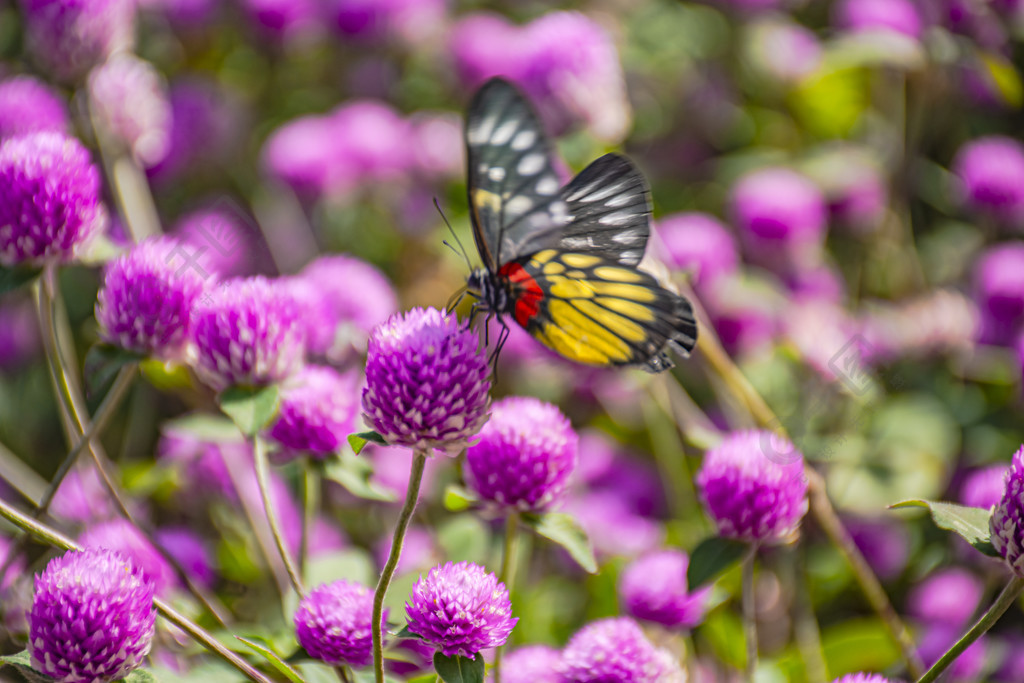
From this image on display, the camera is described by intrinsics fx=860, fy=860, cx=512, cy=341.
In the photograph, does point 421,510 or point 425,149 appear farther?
point 425,149

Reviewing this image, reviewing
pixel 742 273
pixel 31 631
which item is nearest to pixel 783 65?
pixel 742 273

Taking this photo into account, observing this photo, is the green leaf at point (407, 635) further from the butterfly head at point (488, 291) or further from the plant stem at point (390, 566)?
the butterfly head at point (488, 291)

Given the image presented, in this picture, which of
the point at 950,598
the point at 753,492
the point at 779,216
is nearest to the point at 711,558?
the point at 753,492

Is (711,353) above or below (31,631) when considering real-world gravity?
below

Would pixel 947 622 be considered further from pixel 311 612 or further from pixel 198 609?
pixel 198 609

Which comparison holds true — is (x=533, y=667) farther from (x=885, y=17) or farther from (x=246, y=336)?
(x=885, y=17)

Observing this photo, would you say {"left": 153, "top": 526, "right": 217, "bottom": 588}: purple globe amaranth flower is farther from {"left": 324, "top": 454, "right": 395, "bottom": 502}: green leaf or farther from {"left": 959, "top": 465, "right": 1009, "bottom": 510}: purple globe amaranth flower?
{"left": 959, "top": 465, "right": 1009, "bottom": 510}: purple globe amaranth flower

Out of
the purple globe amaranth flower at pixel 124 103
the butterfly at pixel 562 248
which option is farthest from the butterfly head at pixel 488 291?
the purple globe amaranth flower at pixel 124 103
